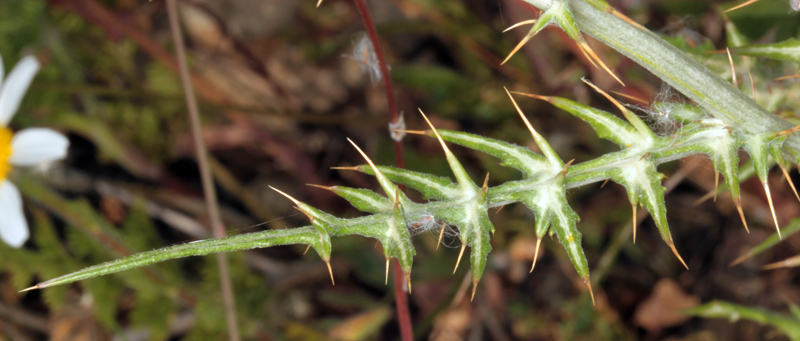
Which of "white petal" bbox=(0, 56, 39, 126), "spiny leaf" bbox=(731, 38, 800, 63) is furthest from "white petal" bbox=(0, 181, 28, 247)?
"spiny leaf" bbox=(731, 38, 800, 63)

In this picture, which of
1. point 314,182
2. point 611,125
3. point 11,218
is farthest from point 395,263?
point 11,218

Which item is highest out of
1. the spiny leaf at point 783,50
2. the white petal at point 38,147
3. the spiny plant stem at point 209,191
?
the white petal at point 38,147

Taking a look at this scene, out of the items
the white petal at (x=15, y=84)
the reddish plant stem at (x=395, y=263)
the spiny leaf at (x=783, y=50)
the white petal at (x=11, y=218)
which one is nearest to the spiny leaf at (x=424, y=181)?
the reddish plant stem at (x=395, y=263)

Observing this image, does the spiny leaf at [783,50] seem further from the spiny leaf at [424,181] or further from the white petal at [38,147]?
the white petal at [38,147]

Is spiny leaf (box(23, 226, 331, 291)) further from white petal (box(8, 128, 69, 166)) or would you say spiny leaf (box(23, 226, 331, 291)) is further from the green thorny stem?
white petal (box(8, 128, 69, 166))

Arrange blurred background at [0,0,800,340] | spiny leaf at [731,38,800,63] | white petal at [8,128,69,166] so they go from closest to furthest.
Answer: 1. spiny leaf at [731,38,800,63]
2. white petal at [8,128,69,166]
3. blurred background at [0,0,800,340]

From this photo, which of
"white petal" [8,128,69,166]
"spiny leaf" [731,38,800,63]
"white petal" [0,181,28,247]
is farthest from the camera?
"white petal" [8,128,69,166]

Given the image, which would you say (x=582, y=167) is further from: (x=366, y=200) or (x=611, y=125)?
(x=366, y=200)

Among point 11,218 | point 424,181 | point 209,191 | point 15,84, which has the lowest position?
point 424,181
